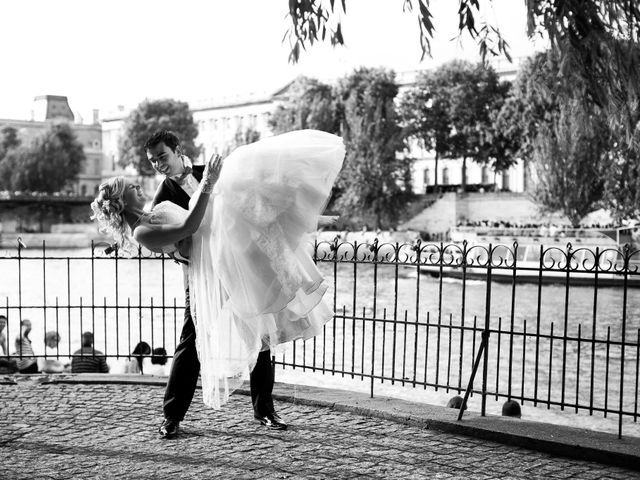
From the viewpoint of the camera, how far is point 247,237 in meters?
4.94

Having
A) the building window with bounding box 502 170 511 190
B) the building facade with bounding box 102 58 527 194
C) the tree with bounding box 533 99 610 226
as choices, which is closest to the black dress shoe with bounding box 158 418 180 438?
the tree with bounding box 533 99 610 226

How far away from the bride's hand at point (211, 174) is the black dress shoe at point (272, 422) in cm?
158

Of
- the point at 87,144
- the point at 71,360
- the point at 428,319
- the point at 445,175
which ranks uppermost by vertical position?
the point at 87,144

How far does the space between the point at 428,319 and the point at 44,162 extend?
263 feet

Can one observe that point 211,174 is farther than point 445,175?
No

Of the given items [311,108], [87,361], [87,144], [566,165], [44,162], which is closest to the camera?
[87,361]

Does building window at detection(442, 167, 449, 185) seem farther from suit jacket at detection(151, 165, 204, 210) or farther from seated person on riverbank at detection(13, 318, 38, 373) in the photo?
suit jacket at detection(151, 165, 204, 210)

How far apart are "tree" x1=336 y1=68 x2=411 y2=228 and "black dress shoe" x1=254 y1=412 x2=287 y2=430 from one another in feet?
153

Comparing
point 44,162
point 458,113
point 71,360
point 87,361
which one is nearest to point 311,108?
point 458,113

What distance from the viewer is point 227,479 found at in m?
4.60

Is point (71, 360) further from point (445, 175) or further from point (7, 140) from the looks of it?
point (7, 140)

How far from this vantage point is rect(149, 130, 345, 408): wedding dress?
4922mm

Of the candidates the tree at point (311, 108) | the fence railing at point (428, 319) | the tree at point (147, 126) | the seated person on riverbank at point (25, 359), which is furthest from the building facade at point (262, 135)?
the seated person on riverbank at point (25, 359)

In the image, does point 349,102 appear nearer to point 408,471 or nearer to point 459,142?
point 459,142
